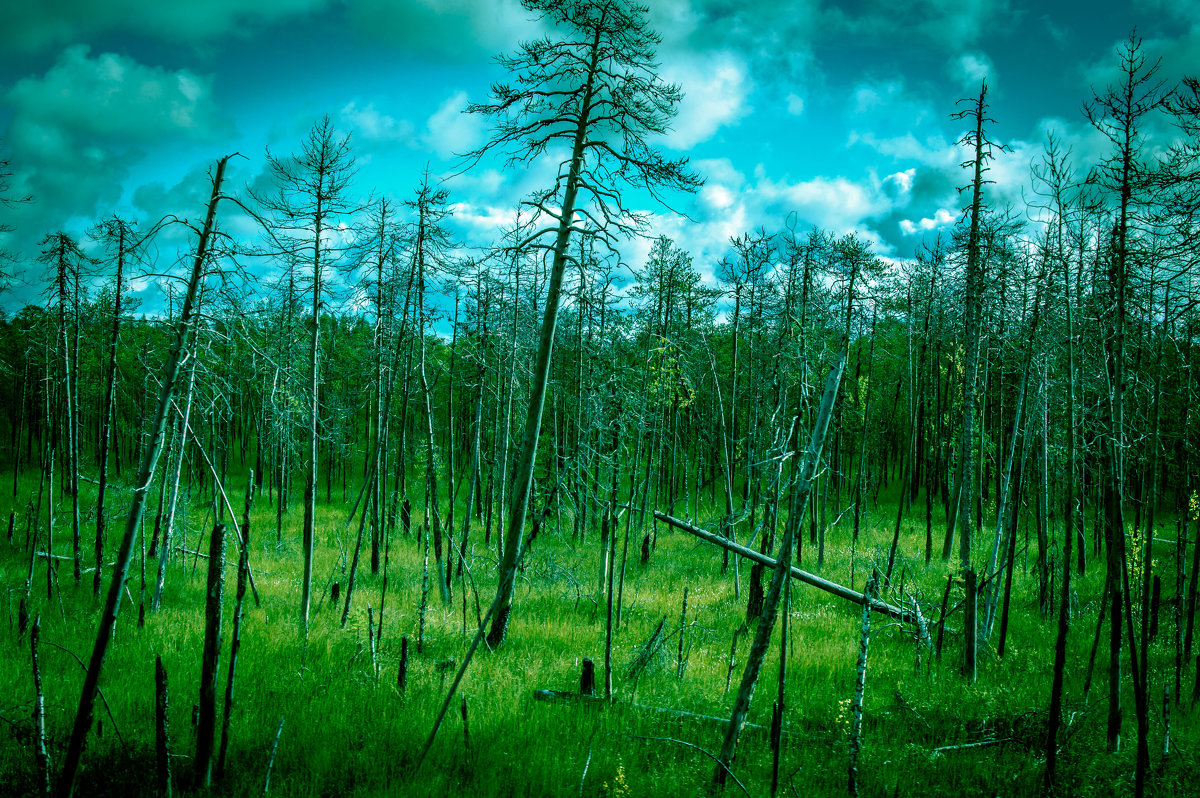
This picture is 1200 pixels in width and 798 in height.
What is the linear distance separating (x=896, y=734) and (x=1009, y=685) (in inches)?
93.3

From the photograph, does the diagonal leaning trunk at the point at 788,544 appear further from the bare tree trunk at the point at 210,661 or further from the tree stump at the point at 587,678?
the bare tree trunk at the point at 210,661

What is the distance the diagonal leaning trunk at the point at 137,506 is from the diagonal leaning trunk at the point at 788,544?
502 centimetres

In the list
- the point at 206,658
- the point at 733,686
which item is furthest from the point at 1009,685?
the point at 206,658

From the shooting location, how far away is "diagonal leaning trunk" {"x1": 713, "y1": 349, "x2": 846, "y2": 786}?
4.34 meters

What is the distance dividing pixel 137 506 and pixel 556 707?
4707mm

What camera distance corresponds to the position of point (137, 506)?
214 inches

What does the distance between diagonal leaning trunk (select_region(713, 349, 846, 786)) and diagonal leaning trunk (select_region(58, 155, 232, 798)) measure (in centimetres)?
502

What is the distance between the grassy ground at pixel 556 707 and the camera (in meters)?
5.20

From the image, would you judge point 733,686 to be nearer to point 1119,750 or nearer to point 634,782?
point 634,782

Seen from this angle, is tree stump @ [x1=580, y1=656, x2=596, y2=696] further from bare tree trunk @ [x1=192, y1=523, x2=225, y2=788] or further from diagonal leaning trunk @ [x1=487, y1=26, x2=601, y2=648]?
bare tree trunk @ [x1=192, y1=523, x2=225, y2=788]

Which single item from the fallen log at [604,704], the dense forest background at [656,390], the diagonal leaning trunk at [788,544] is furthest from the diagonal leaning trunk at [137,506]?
the diagonal leaning trunk at [788,544]

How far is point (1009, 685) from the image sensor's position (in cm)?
748

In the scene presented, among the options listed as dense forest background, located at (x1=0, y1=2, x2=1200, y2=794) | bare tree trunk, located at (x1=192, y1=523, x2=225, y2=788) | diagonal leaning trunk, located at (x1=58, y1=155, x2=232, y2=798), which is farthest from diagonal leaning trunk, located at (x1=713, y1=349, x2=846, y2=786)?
diagonal leaning trunk, located at (x1=58, y1=155, x2=232, y2=798)

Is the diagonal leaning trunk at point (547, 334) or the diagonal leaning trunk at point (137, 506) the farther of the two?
the diagonal leaning trunk at point (547, 334)
